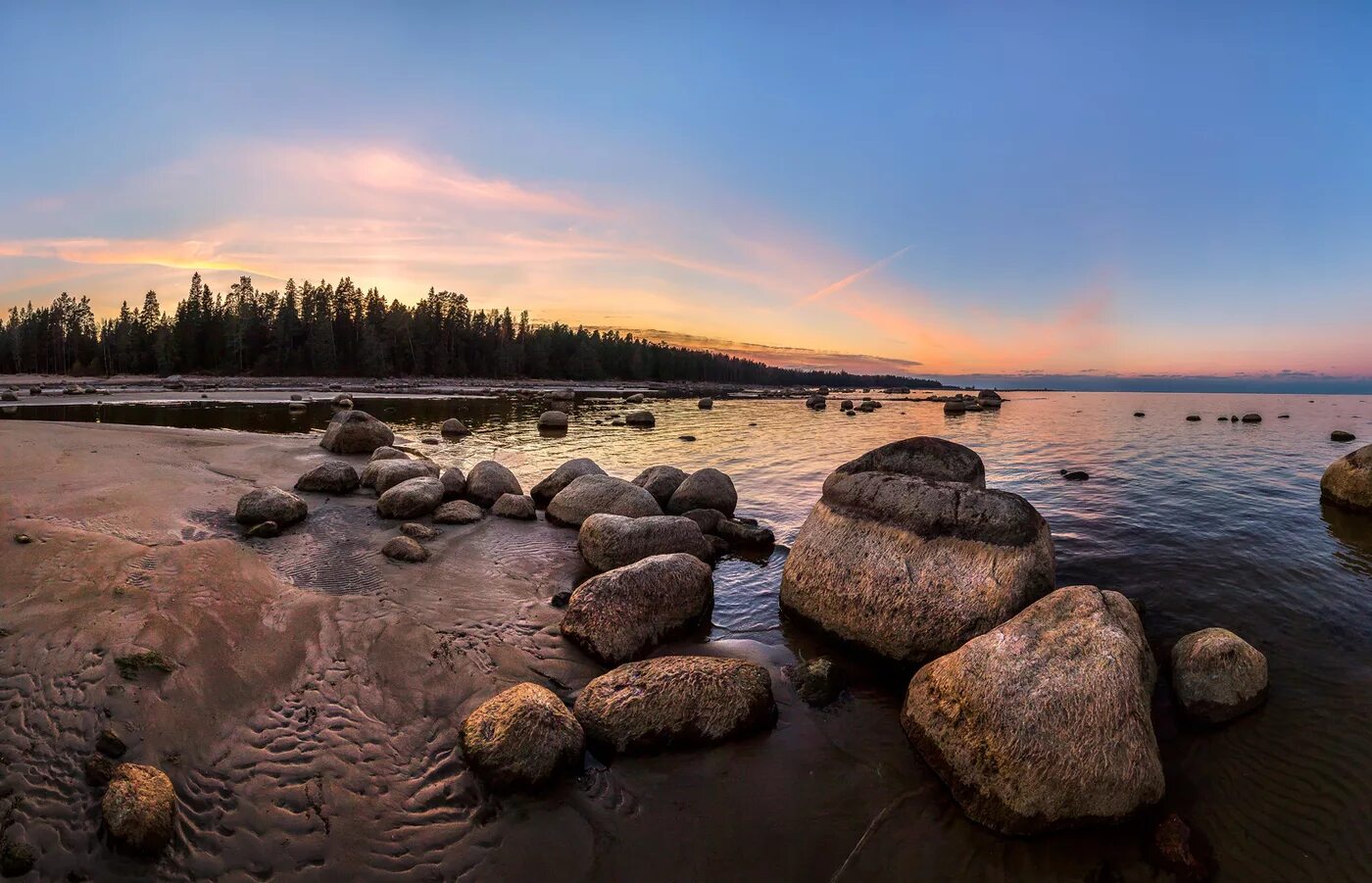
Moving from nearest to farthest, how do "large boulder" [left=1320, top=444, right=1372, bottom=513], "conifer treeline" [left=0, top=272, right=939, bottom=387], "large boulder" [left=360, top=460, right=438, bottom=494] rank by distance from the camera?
"large boulder" [left=360, top=460, right=438, bottom=494] → "large boulder" [left=1320, top=444, right=1372, bottom=513] → "conifer treeline" [left=0, top=272, right=939, bottom=387]

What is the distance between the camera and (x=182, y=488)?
11414mm

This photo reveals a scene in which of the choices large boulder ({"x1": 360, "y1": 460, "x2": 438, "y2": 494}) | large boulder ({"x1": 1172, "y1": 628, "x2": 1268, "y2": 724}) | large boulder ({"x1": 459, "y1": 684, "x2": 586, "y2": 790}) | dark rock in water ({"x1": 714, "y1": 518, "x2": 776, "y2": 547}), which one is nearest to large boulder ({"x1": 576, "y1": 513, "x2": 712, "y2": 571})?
dark rock in water ({"x1": 714, "y1": 518, "x2": 776, "y2": 547})

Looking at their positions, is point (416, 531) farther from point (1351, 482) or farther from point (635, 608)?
point (1351, 482)

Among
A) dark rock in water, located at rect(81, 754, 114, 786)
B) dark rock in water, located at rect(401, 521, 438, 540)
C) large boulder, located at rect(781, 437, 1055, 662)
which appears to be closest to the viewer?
dark rock in water, located at rect(81, 754, 114, 786)

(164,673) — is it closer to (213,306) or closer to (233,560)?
(233,560)

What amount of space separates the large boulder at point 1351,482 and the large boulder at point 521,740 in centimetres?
2022

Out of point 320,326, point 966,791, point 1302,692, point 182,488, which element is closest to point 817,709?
point 966,791

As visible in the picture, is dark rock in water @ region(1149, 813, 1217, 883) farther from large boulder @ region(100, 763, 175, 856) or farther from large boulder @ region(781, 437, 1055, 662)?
large boulder @ region(100, 763, 175, 856)

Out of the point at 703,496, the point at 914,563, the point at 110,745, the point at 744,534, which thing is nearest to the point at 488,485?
the point at 703,496

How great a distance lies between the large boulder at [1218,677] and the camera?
6.07 meters

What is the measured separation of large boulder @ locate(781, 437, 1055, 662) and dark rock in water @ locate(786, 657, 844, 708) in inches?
36.7

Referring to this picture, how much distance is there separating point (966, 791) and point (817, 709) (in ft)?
5.44

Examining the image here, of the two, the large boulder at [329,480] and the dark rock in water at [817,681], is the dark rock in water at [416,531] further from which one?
the dark rock in water at [817,681]

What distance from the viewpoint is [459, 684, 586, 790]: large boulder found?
15.4 ft
